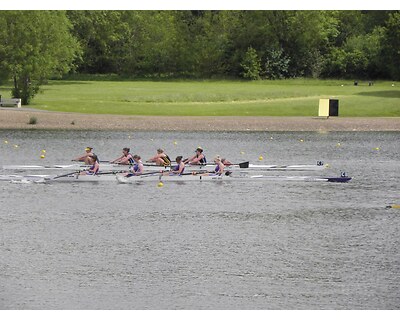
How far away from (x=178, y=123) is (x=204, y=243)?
4093 centimetres

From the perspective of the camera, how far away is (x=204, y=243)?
114 feet

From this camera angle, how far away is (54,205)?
42.0 m

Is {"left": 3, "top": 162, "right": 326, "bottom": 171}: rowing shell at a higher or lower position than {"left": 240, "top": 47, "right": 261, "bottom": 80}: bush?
lower

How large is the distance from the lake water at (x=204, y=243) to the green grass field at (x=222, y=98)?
80.2 feet

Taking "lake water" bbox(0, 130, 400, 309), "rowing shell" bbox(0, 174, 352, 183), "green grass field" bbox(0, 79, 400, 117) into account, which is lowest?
"lake water" bbox(0, 130, 400, 309)

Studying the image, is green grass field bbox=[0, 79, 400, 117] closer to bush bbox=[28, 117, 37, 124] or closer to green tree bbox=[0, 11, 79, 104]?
green tree bbox=[0, 11, 79, 104]

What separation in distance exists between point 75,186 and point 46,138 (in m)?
19.8

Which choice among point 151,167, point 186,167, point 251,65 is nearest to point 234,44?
point 251,65

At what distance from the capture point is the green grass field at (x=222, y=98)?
81.8 metres

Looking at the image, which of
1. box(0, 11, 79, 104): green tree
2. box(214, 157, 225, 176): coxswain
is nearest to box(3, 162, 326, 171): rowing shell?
box(214, 157, 225, 176): coxswain

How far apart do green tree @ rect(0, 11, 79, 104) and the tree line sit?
36.6 feet

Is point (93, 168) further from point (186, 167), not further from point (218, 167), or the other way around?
point (186, 167)

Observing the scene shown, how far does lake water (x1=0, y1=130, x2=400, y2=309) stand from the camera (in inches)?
1090

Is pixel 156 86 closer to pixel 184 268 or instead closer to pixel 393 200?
pixel 393 200
